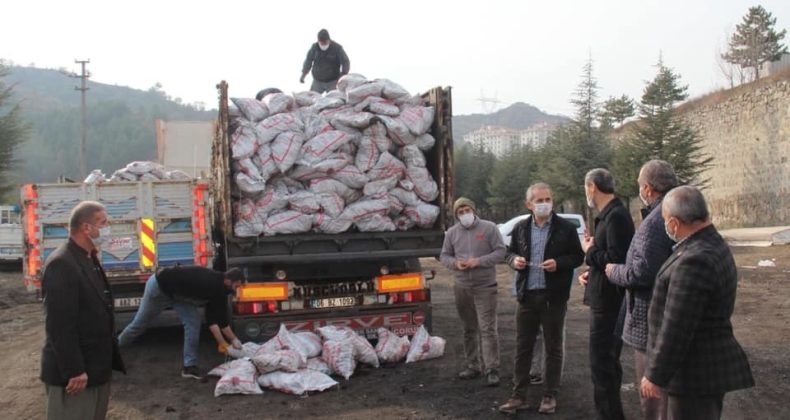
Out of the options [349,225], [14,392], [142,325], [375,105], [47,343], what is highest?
[375,105]

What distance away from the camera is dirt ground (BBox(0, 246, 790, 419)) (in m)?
5.66

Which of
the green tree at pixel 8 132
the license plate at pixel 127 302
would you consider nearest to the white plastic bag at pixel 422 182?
the license plate at pixel 127 302

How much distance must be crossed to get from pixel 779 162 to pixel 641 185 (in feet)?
84.7

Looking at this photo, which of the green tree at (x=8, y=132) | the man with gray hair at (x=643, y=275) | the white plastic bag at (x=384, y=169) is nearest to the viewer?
the man with gray hair at (x=643, y=275)

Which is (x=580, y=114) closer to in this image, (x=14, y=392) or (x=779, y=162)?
(x=779, y=162)

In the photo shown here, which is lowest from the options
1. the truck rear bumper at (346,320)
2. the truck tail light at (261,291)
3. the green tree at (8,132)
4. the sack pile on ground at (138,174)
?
the truck rear bumper at (346,320)

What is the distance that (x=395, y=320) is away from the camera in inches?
293

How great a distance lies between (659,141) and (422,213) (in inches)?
924

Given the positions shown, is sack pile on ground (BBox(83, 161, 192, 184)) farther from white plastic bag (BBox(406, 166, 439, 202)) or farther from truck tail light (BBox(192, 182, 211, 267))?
white plastic bag (BBox(406, 166, 439, 202))

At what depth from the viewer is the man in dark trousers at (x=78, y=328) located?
3.66 m

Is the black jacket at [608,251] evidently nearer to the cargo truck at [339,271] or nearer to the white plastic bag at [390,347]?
the cargo truck at [339,271]

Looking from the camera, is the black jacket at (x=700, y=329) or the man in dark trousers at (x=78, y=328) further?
the man in dark trousers at (x=78, y=328)

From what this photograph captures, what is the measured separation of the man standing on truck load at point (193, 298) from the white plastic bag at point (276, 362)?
50 cm

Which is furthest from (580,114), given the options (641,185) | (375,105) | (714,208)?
(641,185)
